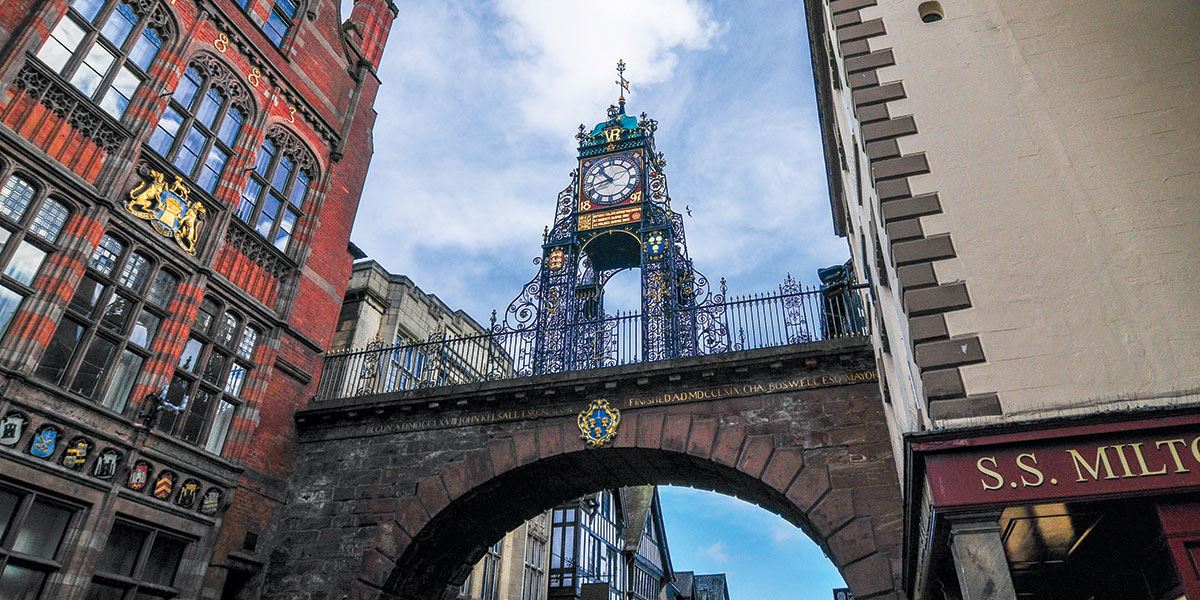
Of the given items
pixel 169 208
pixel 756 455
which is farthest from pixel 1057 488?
pixel 169 208

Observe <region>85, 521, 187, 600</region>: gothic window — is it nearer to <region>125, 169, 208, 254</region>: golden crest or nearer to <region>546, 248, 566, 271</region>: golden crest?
<region>125, 169, 208, 254</region>: golden crest

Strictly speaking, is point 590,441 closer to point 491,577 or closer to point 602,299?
point 602,299

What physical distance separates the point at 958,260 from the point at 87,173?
13.6m

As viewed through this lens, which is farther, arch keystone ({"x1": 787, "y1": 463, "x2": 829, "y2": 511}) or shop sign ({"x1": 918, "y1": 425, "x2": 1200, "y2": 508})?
arch keystone ({"x1": 787, "y1": 463, "x2": 829, "y2": 511})

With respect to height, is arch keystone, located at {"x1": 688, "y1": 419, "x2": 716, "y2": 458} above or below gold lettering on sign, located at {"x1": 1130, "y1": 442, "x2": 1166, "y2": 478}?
above

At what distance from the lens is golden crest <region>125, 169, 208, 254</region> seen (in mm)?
13594

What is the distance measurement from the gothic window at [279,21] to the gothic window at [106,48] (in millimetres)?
3428

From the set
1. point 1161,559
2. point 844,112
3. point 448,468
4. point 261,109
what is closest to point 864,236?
point 844,112

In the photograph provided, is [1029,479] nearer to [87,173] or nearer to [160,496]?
[160,496]

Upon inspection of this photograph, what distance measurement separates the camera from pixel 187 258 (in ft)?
46.6

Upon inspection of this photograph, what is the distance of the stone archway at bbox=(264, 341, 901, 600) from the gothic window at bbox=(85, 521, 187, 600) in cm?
208

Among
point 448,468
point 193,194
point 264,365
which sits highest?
point 193,194

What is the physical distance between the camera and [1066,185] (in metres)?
7.80

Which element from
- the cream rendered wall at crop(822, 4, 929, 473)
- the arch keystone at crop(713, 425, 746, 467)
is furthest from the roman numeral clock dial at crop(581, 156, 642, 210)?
the arch keystone at crop(713, 425, 746, 467)
